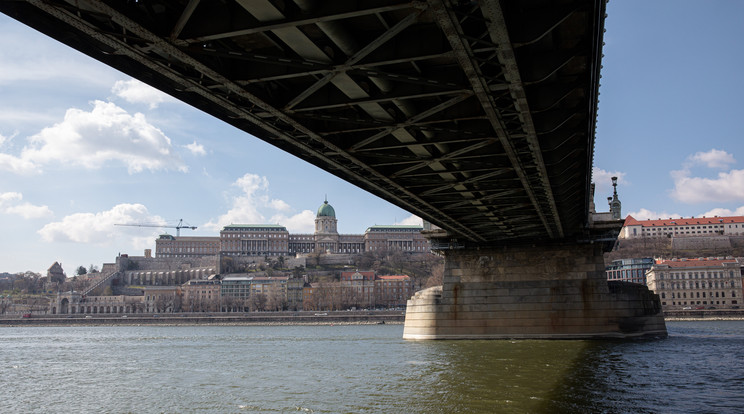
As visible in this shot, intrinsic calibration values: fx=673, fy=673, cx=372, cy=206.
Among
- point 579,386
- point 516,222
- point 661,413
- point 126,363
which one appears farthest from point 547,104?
point 126,363

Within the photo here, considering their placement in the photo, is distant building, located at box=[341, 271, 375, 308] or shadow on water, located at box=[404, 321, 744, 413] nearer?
shadow on water, located at box=[404, 321, 744, 413]

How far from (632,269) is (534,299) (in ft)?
393

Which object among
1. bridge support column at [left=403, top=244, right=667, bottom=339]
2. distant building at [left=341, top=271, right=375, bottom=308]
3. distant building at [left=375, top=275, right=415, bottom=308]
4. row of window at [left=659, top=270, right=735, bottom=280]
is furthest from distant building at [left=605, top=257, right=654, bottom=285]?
bridge support column at [left=403, top=244, right=667, bottom=339]

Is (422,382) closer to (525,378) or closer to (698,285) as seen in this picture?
(525,378)

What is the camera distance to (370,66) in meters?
12.0

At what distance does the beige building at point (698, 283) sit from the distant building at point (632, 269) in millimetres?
15433

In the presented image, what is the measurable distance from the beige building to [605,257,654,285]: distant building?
15433 mm

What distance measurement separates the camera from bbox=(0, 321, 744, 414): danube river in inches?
714

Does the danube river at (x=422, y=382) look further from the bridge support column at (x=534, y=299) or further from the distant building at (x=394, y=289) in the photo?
the distant building at (x=394, y=289)

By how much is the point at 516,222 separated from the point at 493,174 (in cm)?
1329

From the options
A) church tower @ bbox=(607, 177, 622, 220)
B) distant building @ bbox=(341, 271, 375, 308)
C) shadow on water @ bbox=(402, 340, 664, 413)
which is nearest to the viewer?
shadow on water @ bbox=(402, 340, 664, 413)

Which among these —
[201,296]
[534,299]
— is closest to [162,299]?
[201,296]

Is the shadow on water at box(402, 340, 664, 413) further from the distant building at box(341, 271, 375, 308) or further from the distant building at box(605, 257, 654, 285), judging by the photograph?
the distant building at box(341, 271, 375, 308)

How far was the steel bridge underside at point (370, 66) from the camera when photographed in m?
10.3
